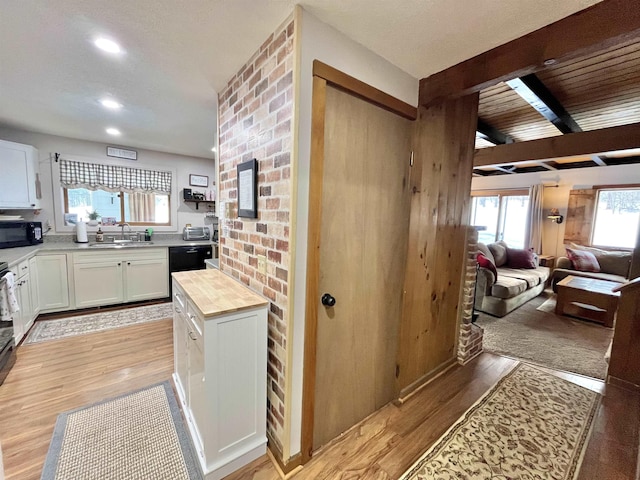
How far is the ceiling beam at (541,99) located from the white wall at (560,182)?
294 cm

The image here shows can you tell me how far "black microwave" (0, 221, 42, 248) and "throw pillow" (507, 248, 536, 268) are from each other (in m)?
7.34

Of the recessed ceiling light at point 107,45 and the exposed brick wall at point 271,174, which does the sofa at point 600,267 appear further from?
the recessed ceiling light at point 107,45

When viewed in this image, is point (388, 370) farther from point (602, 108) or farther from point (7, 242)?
point (7, 242)

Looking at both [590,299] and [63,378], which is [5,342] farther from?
[590,299]

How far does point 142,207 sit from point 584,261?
25.6 ft

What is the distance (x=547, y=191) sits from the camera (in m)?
5.81

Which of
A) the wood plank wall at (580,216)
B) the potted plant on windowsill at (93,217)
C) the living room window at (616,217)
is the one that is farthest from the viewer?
the wood plank wall at (580,216)

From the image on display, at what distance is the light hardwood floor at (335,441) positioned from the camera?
1.49 m

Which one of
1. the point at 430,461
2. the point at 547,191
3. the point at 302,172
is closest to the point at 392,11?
the point at 302,172

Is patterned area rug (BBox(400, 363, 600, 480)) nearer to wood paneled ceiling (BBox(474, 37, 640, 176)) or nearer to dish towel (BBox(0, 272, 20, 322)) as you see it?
wood paneled ceiling (BBox(474, 37, 640, 176))

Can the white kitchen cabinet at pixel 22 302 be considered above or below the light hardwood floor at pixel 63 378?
above

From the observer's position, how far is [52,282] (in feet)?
10.8

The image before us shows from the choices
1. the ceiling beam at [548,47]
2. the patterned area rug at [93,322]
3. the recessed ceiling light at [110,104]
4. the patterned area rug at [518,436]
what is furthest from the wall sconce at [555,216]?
the recessed ceiling light at [110,104]

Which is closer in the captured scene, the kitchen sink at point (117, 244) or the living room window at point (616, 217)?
the kitchen sink at point (117, 244)
